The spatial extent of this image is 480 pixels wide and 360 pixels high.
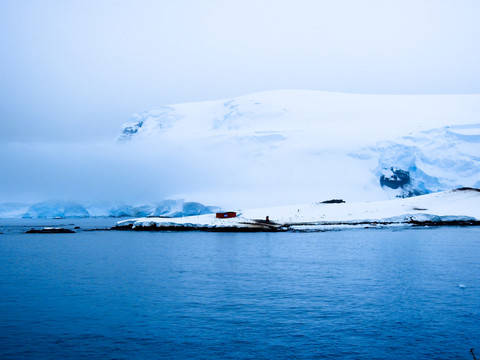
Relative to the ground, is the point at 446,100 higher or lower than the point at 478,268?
higher

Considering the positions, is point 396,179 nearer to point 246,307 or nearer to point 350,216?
point 350,216

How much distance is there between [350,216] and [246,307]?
46832 mm

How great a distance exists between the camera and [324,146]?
96.3 metres

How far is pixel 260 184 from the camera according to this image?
307 feet

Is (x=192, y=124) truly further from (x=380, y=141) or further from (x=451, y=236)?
(x=451, y=236)

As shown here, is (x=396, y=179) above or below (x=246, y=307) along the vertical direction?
above

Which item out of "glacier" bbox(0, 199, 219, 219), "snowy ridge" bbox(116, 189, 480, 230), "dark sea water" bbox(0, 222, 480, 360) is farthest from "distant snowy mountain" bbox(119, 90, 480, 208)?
"dark sea water" bbox(0, 222, 480, 360)

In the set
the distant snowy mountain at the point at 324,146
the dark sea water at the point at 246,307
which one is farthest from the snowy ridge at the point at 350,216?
the dark sea water at the point at 246,307

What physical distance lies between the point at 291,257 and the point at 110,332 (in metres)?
17.7

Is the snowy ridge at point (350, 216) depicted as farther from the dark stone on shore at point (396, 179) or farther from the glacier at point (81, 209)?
the glacier at point (81, 209)

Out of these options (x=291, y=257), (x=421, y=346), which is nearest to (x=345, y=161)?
(x=291, y=257)

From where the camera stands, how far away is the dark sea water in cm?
1358

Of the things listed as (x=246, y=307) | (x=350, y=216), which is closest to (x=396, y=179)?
(x=350, y=216)

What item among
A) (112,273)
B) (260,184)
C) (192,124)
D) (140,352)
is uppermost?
(192,124)
